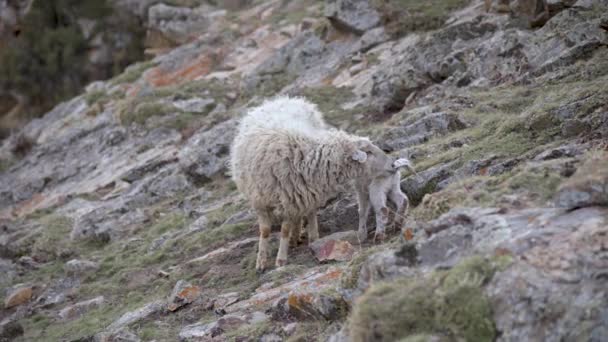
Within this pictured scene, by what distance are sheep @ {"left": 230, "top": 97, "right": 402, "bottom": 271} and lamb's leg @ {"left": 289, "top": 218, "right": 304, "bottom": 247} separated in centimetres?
2

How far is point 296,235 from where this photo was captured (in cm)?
978

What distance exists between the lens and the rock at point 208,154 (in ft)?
49.8

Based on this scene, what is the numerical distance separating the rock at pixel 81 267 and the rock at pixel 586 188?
902cm

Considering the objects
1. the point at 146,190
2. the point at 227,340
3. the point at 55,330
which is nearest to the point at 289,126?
the point at 227,340

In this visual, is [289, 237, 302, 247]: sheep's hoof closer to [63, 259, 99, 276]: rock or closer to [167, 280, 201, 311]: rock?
[167, 280, 201, 311]: rock

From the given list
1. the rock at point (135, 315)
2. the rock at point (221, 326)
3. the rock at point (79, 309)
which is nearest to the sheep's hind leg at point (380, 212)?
the rock at point (221, 326)

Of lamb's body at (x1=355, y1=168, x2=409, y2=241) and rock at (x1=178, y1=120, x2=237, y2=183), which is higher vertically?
lamb's body at (x1=355, y1=168, x2=409, y2=241)

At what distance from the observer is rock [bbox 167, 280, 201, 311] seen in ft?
29.4

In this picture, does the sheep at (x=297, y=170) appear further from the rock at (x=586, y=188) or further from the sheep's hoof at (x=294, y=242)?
the rock at (x=586, y=188)

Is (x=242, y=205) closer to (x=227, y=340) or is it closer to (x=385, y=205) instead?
(x=385, y=205)

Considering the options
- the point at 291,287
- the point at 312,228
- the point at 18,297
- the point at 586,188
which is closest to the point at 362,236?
the point at 312,228

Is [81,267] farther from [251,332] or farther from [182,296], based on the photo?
[251,332]

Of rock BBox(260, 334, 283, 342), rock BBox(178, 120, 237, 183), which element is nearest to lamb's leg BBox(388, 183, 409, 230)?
rock BBox(260, 334, 283, 342)

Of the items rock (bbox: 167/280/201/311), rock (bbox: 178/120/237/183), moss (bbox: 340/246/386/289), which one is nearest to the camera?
moss (bbox: 340/246/386/289)
